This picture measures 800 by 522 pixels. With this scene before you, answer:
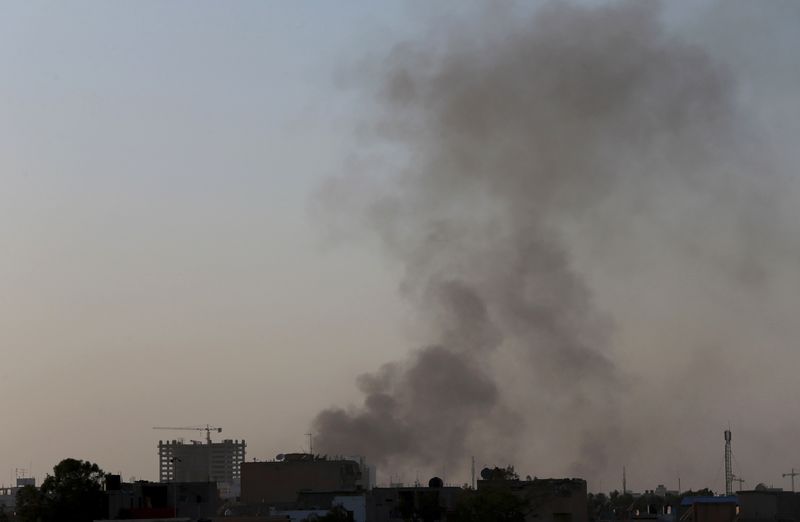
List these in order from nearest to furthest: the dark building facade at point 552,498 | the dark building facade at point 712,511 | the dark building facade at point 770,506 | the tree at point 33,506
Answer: the tree at point 33,506
the dark building facade at point 712,511
the dark building facade at point 770,506
the dark building facade at point 552,498

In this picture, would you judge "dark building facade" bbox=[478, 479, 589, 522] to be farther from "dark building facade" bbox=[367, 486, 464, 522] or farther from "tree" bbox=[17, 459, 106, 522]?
"tree" bbox=[17, 459, 106, 522]

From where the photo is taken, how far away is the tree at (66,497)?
537ft

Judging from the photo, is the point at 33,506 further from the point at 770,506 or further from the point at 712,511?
the point at 770,506

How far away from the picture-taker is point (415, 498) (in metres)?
194

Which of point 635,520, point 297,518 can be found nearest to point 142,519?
point 297,518

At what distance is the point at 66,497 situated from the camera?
545 ft

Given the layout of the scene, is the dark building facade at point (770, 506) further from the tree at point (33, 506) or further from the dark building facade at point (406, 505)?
the tree at point (33, 506)

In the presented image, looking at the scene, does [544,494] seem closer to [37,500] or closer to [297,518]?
[297,518]

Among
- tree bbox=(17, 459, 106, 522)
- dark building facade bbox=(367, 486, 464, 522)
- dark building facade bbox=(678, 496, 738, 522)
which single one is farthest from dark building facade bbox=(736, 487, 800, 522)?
tree bbox=(17, 459, 106, 522)

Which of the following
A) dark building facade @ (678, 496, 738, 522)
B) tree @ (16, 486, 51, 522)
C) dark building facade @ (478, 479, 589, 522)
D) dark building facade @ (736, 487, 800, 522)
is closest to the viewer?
tree @ (16, 486, 51, 522)

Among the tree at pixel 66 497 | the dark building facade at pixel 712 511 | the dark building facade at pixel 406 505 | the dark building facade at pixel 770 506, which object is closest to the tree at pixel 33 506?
the tree at pixel 66 497

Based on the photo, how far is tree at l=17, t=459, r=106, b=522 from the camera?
537 ft

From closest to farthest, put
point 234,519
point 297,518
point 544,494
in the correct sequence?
point 234,519, point 297,518, point 544,494

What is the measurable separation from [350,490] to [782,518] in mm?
51340
